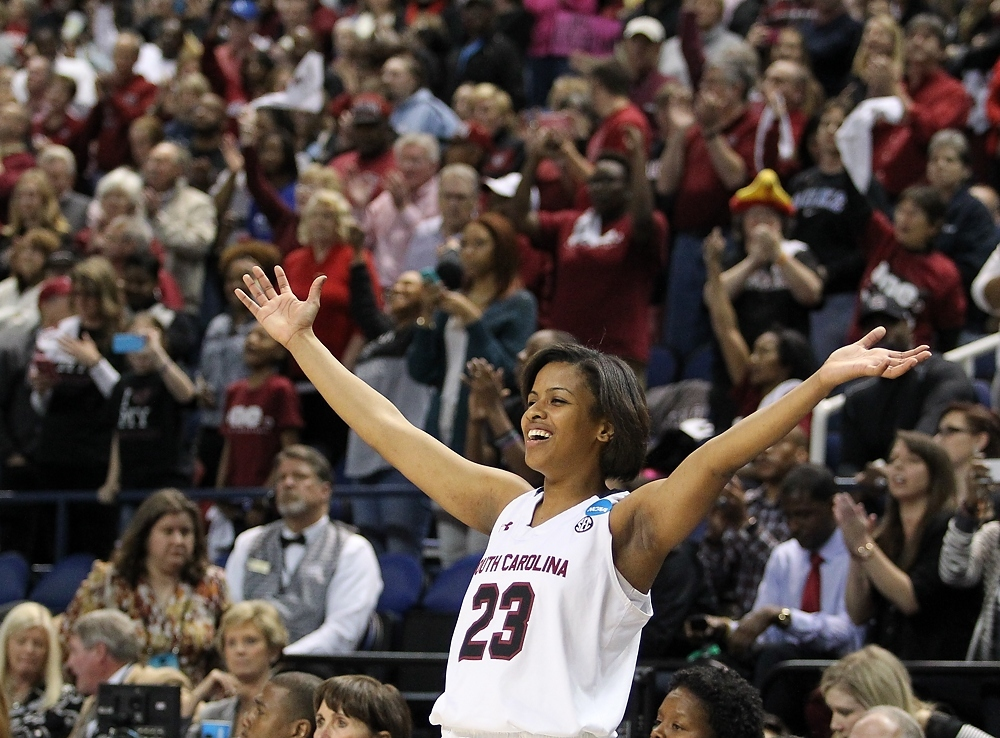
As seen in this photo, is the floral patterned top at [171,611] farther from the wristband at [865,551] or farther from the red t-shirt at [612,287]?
the wristband at [865,551]

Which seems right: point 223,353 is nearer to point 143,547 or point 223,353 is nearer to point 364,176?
point 364,176

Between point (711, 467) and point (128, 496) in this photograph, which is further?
point (128, 496)

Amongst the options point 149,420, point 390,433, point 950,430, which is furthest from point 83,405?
point 390,433

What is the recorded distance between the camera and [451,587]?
291 inches

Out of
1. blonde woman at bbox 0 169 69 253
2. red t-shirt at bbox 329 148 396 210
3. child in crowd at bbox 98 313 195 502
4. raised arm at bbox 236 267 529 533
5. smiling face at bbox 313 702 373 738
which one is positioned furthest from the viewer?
blonde woman at bbox 0 169 69 253

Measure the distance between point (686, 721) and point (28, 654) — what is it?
3.51m

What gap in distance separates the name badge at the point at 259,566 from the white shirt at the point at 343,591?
2.7 inches

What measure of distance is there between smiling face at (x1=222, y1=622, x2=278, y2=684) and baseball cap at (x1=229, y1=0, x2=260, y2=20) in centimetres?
902

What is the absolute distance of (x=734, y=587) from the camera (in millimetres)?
7227

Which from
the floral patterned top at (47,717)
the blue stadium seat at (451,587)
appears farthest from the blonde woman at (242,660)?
the blue stadium seat at (451,587)

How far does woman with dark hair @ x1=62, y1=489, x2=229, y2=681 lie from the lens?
7.15 metres

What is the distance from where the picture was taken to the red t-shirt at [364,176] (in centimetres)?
1081

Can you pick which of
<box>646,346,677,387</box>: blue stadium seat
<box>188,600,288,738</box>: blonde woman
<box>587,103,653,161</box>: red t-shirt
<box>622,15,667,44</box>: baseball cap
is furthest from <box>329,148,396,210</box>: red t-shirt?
<box>188,600,288,738</box>: blonde woman

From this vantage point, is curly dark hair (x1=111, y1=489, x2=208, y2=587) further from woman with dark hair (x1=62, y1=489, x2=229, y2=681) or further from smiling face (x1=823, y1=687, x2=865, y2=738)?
smiling face (x1=823, y1=687, x2=865, y2=738)
